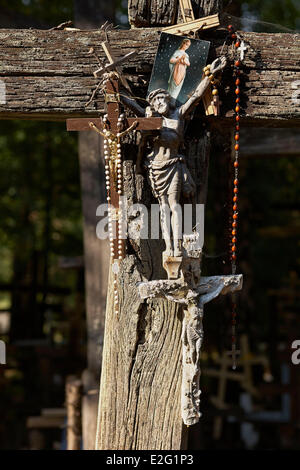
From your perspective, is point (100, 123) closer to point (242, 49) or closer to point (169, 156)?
point (169, 156)

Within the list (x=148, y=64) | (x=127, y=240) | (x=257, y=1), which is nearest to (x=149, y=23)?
(x=148, y=64)

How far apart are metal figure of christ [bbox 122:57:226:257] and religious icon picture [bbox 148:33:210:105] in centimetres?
4

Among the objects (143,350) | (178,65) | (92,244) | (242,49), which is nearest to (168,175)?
(178,65)

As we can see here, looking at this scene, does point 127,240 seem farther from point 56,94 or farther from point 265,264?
point 265,264

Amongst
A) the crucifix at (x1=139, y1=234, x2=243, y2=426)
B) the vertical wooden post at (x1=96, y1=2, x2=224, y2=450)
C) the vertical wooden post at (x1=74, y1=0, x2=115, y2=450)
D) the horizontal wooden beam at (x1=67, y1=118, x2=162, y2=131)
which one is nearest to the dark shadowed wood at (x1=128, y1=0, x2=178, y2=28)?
the vertical wooden post at (x1=96, y1=2, x2=224, y2=450)

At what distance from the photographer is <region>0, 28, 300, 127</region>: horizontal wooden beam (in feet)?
7.32

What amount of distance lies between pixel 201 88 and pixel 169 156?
0.28 metres

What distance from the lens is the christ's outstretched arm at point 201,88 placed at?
2191mm

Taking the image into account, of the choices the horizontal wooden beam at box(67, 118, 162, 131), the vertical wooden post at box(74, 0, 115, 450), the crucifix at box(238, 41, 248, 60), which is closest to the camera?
the horizontal wooden beam at box(67, 118, 162, 131)

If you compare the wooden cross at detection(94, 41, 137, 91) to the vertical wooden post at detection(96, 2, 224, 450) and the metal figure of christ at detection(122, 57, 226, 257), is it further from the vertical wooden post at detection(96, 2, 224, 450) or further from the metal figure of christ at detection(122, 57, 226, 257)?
the vertical wooden post at detection(96, 2, 224, 450)

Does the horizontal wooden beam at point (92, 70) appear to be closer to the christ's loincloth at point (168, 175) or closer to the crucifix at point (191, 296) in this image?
the christ's loincloth at point (168, 175)

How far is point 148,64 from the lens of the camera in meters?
2.25

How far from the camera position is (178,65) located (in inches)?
87.0

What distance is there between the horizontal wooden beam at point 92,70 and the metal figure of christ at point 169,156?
4.5 inches
